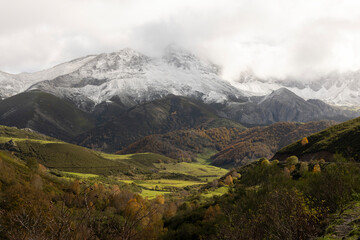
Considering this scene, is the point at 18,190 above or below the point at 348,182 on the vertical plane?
below

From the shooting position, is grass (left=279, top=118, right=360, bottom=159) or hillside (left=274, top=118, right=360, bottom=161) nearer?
grass (left=279, top=118, right=360, bottom=159)

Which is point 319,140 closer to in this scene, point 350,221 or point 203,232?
point 203,232

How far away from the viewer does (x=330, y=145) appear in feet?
429

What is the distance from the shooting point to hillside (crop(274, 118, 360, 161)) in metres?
114

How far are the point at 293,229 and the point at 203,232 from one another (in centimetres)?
7077

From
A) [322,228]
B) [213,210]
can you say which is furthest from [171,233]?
[322,228]

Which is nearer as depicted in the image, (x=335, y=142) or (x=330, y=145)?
(x=335, y=142)

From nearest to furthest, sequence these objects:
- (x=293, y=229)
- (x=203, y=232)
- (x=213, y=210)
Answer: (x=293, y=229)
(x=203, y=232)
(x=213, y=210)

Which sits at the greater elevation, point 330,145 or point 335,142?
point 335,142

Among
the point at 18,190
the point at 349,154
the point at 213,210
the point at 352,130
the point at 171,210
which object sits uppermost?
the point at 352,130

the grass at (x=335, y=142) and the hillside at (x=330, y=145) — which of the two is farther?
the hillside at (x=330, y=145)

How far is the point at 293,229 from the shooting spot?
2236cm

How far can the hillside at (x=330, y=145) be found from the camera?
114375 millimetres

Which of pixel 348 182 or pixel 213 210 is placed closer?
pixel 348 182
